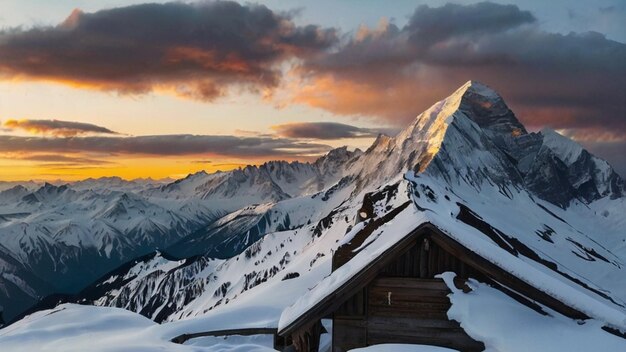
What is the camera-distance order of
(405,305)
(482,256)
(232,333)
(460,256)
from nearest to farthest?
(482,256), (460,256), (405,305), (232,333)

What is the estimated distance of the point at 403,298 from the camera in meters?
14.3

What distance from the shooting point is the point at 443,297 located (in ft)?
46.2

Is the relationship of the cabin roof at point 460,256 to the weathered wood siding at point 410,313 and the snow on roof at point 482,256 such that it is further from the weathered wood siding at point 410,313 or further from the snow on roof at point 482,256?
the weathered wood siding at point 410,313

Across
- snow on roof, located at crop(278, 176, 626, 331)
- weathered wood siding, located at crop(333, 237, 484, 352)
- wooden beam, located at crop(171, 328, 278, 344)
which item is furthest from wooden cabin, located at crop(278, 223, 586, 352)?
wooden beam, located at crop(171, 328, 278, 344)

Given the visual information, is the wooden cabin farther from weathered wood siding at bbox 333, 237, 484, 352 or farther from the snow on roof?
the snow on roof

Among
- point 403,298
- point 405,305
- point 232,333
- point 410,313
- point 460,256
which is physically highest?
point 460,256

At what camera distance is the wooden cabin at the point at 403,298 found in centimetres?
1398

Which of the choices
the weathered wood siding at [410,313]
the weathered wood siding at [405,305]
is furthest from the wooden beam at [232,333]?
the weathered wood siding at [410,313]

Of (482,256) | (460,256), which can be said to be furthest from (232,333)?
(482,256)

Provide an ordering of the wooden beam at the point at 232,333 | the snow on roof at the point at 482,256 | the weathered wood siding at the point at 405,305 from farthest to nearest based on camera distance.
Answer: the wooden beam at the point at 232,333, the weathered wood siding at the point at 405,305, the snow on roof at the point at 482,256

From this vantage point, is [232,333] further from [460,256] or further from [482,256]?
[482,256]

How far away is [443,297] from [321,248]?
441 feet

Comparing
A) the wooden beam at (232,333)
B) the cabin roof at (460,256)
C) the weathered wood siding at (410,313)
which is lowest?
the wooden beam at (232,333)

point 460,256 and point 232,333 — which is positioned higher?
point 460,256
